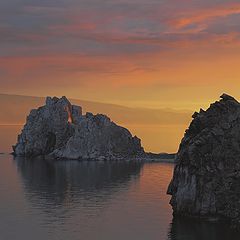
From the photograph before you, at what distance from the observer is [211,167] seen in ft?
383

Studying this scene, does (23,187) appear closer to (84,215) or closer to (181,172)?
(84,215)

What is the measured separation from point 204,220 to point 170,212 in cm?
2060

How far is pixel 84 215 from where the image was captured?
12800 centimetres

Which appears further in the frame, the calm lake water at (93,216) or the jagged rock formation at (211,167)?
the jagged rock formation at (211,167)

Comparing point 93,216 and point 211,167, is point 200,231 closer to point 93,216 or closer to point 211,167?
point 211,167

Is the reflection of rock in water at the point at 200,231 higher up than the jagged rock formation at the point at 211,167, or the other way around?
the jagged rock formation at the point at 211,167

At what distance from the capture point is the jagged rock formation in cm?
11356

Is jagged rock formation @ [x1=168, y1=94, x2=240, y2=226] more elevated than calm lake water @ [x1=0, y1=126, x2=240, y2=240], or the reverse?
jagged rock formation @ [x1=168, y1=94, x2=240, y2=226]

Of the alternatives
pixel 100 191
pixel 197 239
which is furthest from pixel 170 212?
pixel 100 191

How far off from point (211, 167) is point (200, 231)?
1586 centimetres

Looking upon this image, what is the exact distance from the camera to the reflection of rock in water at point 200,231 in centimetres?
10306

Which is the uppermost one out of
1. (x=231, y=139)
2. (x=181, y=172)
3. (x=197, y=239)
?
(x=231, y=139)

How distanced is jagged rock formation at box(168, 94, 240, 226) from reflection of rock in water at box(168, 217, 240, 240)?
2409mm

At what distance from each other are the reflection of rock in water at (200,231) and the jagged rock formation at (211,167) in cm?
241
